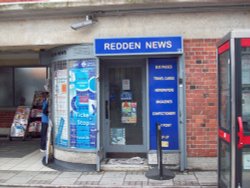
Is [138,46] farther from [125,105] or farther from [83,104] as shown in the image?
[83,104]

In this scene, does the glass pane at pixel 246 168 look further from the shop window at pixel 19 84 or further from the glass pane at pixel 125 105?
the shop window at pixel 19 84

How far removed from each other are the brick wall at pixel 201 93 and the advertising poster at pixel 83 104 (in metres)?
2.04

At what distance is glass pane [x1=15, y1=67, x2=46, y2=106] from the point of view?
14.2 metres

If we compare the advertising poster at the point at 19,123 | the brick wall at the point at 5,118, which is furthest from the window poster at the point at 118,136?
the brick wall at the point at 5,118

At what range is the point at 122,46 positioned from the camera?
A: 8258 mm

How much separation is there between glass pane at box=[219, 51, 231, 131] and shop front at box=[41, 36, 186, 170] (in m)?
1.87

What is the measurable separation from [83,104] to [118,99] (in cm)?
97

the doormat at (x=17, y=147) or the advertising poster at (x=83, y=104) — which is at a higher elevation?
the advertising poster at (x=83, y=104)

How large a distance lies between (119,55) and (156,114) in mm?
1509

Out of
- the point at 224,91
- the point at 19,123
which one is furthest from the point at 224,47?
the point at 19,123

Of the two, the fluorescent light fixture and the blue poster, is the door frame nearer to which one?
Answer: the blue poster

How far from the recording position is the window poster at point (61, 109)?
8.94 m

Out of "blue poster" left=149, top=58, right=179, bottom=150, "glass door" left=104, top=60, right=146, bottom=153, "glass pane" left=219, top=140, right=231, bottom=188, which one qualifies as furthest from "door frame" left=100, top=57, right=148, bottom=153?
"glass pane" left=219, top=140, right=231, bottom=188

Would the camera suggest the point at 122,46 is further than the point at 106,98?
No
